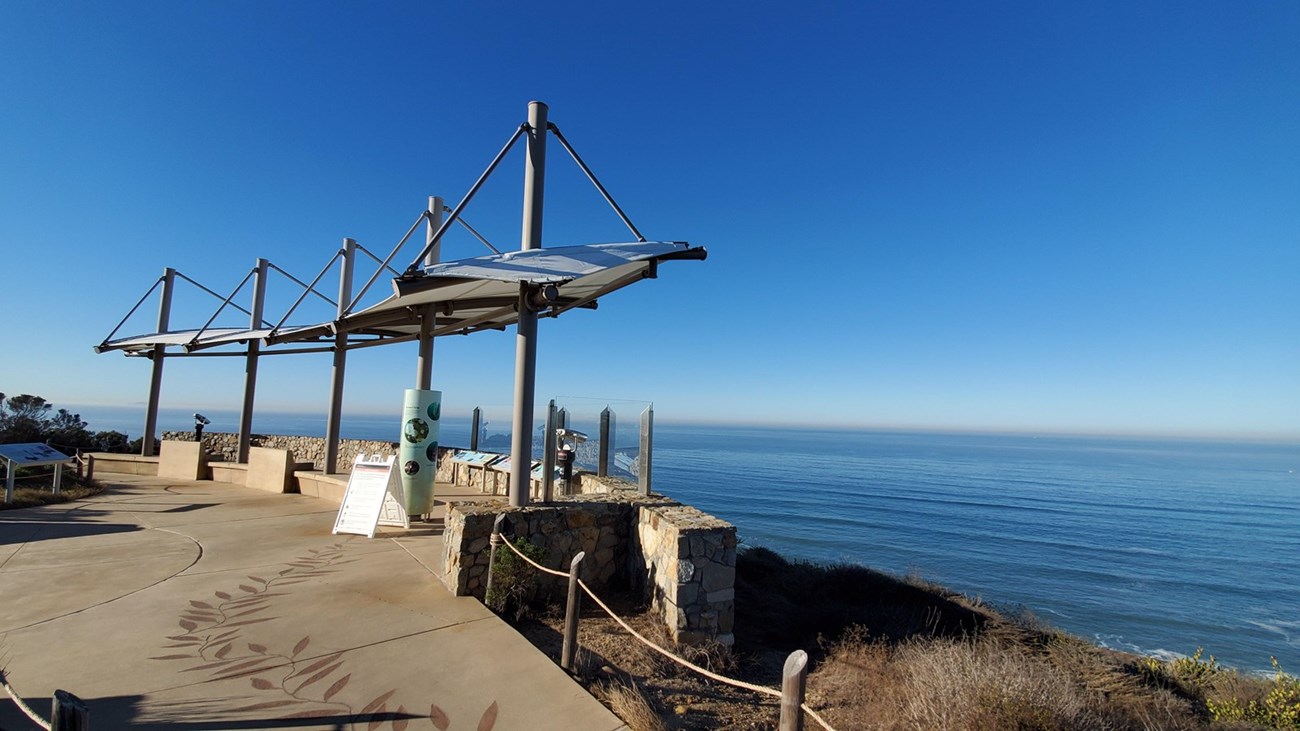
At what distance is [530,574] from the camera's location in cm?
616

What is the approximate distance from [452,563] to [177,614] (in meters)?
2.42

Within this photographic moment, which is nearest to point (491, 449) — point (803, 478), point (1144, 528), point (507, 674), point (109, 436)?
point (507, 674)

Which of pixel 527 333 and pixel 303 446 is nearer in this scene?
pixel 527 333

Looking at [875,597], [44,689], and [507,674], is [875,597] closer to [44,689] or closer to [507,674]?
[507,674]

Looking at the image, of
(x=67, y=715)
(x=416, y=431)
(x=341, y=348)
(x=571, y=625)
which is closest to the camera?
(x=67, y=715)

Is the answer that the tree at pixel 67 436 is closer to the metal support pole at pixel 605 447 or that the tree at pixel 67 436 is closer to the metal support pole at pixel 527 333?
the metal support pole at pixel 605 447

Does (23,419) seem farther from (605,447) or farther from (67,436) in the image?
(605,447)

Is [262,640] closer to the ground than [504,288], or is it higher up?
closer to the ground

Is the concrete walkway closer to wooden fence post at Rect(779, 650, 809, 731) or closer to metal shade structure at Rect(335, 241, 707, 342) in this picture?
wooden fence post at Rect(779, 650, 809, 731)

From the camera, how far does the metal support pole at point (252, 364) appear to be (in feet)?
53.1

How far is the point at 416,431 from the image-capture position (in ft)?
30.2

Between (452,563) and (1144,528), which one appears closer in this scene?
(452,563)

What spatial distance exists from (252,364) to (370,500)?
36.2ft

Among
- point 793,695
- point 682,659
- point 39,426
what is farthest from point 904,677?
point 39,426
